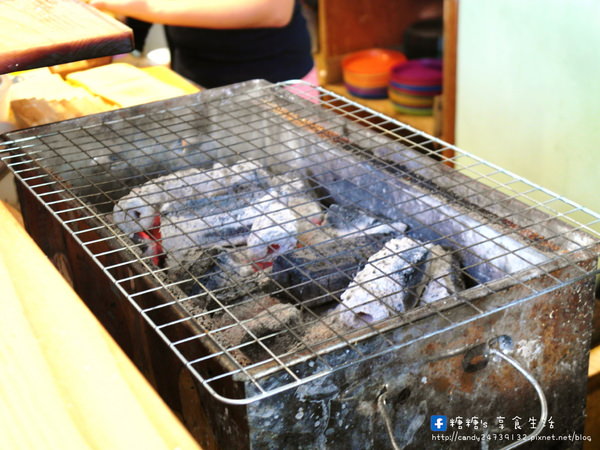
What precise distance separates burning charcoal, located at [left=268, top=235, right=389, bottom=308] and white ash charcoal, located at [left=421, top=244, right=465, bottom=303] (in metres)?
0.13

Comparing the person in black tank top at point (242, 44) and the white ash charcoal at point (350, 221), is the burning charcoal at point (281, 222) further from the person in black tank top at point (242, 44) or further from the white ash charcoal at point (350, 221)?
the person in black tank top at point (242, 44)

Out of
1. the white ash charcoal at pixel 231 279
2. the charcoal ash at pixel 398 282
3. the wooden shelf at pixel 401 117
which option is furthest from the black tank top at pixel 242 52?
the charcoal ash at pixel 398 282

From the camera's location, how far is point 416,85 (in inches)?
154

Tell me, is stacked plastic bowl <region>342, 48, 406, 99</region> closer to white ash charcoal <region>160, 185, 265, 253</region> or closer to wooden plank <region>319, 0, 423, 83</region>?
wooden plank <region>319, 0, 423, 83</region>

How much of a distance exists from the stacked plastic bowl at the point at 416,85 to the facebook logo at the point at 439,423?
281 cm

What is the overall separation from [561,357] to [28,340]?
2.87ft

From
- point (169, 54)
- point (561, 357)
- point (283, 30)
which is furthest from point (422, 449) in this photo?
point (169, 54)

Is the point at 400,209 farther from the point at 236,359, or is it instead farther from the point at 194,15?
the point at 194,15

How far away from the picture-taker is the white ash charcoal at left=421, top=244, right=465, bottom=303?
55.7 inches

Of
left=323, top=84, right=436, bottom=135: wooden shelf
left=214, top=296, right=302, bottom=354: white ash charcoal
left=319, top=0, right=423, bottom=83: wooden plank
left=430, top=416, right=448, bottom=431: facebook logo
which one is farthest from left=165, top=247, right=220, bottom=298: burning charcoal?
left=319, top=0, right=423, bottom=83: wooden plank

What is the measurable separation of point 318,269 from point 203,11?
149 centimetres

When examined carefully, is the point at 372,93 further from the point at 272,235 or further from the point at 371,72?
the point at 272,235

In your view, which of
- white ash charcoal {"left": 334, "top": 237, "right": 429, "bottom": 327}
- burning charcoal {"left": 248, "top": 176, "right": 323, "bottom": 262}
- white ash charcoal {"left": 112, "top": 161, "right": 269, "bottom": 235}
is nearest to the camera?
white ash charcoal {"left": 334, "top": 237, "right": 429, "bottom": 327}

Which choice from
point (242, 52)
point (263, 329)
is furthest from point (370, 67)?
point (263, 329)
